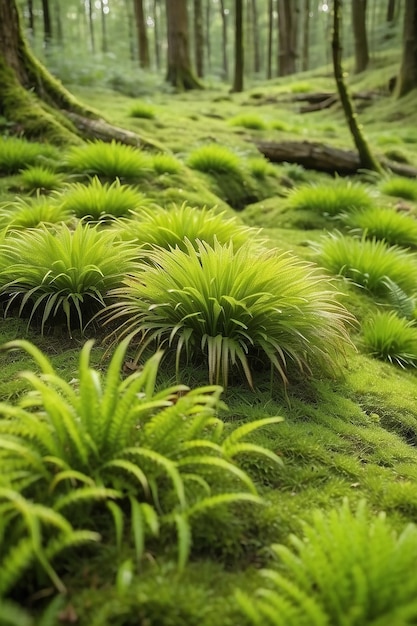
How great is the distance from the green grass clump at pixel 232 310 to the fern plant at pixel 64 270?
29cm

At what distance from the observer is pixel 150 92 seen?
47.3ft

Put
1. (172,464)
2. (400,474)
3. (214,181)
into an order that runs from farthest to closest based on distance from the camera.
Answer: (214,181) < (400,474) < (172,464)

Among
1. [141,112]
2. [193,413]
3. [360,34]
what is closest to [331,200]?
[193,413]

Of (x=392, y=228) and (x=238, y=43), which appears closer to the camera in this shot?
(x=392, y=228)

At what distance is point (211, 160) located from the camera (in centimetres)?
627

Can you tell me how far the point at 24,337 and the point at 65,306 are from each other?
323 mm

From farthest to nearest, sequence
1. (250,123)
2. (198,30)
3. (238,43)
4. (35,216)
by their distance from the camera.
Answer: (198,30) < (238,43) < (250,123) < (35,216)

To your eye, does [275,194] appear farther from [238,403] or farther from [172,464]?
[172,464]

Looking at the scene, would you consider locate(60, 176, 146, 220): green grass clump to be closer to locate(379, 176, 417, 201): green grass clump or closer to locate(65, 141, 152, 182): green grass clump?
locate(65, 141, 152, 182): green grass clump

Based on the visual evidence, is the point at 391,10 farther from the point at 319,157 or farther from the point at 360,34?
the point at 319,157

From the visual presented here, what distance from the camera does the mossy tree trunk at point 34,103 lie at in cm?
578

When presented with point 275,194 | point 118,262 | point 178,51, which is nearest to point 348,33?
point 178,51

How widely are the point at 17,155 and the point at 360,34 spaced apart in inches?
617

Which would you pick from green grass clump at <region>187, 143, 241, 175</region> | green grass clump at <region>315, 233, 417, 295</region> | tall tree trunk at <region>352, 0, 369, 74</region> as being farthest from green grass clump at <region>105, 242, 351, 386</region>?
tall tree trunk at <region>352, 0, 369, 74</region>
